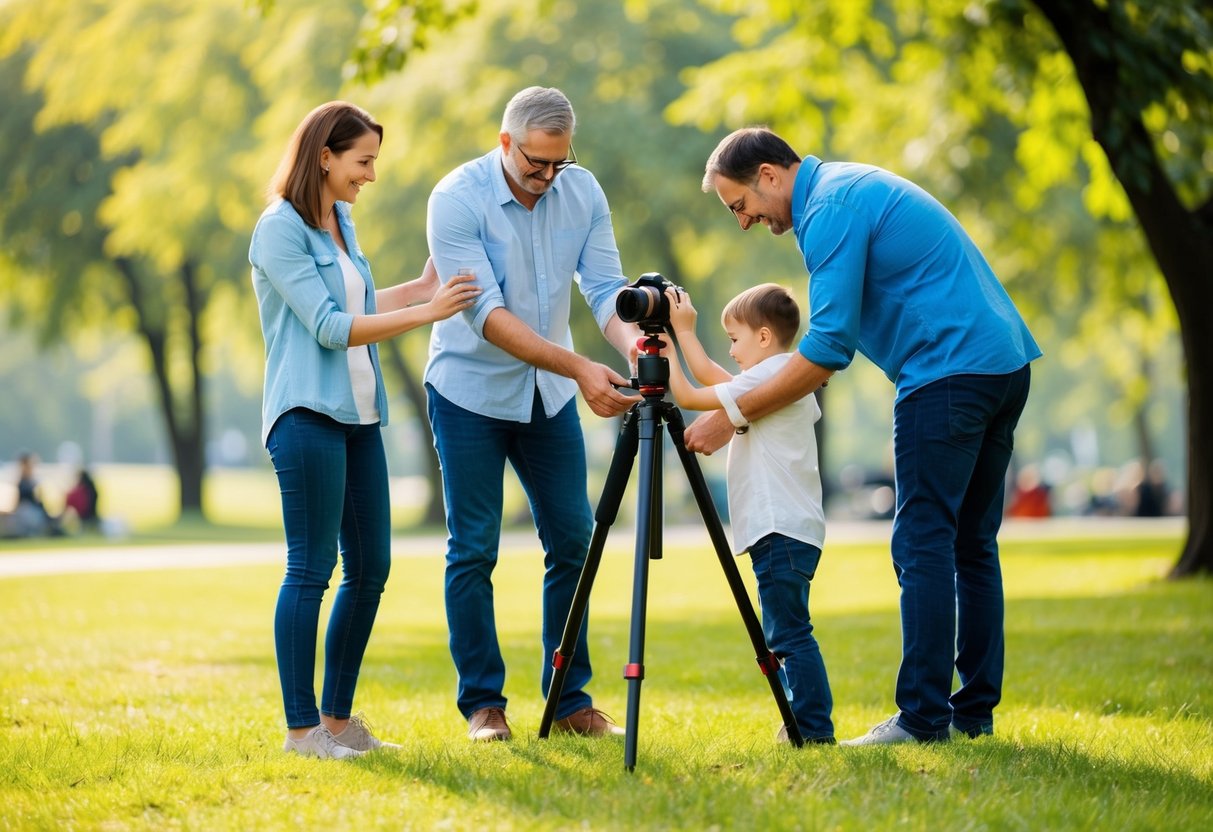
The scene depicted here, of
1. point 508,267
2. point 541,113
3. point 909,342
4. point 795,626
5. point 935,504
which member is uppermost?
point 541,113

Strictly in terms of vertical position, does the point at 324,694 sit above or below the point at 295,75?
below

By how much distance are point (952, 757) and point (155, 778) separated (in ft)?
8.04

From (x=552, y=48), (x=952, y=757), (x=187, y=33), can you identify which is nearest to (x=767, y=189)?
(x=952, y=757)

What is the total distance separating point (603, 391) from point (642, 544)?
23.3 inches

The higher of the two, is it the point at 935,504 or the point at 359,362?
the point at 359,362

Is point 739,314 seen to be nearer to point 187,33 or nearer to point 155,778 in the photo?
point 155,778

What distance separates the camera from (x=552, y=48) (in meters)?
22.6

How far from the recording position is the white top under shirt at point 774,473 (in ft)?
15.8

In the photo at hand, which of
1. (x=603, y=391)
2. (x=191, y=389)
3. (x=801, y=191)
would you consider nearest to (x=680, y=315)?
(x=603, y=391)

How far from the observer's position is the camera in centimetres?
443

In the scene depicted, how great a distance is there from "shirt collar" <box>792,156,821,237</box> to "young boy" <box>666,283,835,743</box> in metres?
0.30

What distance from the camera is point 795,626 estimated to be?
15.7 feet

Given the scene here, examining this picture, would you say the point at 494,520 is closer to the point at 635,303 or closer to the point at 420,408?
the point at 635,303

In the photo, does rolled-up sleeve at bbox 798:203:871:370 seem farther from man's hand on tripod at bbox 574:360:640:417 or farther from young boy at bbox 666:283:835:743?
man's hand on tripod at bbox 574:360:640:417
